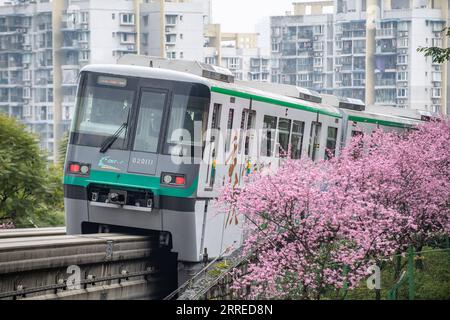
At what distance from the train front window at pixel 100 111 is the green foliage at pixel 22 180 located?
612 inches

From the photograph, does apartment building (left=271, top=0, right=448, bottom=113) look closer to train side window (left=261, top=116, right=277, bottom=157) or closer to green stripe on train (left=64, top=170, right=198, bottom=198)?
train side window (left=261, top=116, right=277, bottom=157)

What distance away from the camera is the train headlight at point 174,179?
704 inches

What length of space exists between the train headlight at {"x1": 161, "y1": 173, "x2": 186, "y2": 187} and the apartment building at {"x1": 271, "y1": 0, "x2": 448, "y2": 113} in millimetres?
113539

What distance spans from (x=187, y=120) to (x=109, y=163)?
1314 mm

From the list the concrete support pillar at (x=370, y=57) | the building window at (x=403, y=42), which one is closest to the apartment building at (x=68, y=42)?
the concrete support pillar at (x=370, y=57)

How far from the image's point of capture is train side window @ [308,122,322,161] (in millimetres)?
23312

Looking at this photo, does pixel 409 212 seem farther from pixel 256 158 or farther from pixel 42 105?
pixel 42 105

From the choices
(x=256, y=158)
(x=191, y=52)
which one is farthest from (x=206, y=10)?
(x=256, y=158)

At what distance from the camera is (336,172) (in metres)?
17.8

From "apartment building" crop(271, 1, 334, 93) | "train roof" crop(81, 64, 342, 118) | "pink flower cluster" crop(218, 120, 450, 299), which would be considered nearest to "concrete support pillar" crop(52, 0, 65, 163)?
"apartment building" crop(271, 1, 334, 93)

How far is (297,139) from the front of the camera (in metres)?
22.3

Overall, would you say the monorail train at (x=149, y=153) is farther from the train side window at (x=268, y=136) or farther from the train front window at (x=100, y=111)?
the train side window at (x=268, y=136)

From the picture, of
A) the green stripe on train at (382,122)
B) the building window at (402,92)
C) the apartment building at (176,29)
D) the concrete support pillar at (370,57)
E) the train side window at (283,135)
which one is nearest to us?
the train side window at (283,135)
